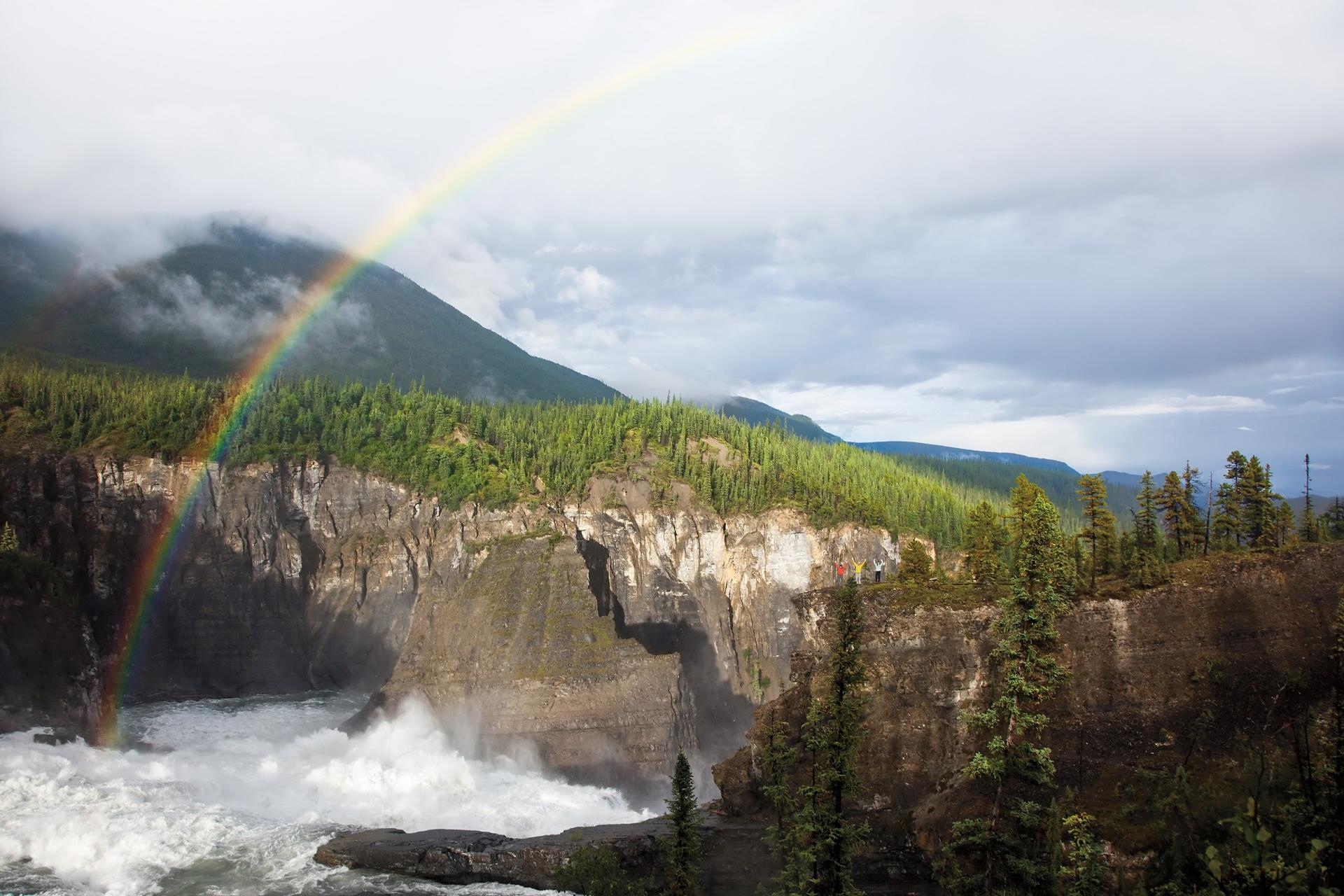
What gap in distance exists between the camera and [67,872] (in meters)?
56.6

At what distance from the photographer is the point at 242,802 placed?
72312 mm

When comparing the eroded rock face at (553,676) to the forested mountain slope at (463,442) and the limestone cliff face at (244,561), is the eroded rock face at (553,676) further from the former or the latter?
the forested mountain slope at (463,442)

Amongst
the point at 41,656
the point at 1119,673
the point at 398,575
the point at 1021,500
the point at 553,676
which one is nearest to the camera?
the point at 1119,673

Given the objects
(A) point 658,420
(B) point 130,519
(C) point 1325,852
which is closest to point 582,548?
(A) point 658,420

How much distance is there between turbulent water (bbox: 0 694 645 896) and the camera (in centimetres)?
5725

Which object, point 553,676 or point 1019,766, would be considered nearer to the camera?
point 1019,766

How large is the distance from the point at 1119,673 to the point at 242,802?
69054 mm

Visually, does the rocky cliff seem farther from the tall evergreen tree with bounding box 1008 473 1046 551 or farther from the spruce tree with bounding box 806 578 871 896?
the spruce tree with bounding box 806 578 871 896

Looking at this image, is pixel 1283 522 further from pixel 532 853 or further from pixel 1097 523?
pixel 532 853

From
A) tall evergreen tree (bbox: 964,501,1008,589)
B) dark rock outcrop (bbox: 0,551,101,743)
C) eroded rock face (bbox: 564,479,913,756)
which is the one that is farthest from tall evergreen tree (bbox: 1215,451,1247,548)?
dark rock outcrop (bbox: 0,551,101,743)

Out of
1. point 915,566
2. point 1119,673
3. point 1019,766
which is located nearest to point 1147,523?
point 915,566

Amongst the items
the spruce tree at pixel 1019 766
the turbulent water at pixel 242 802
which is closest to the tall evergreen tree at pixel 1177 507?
the spruce tree at pixel 1019 766

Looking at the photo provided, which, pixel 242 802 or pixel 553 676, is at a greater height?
pixel 553 676

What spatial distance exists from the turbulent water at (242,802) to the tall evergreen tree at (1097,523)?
145 ft
